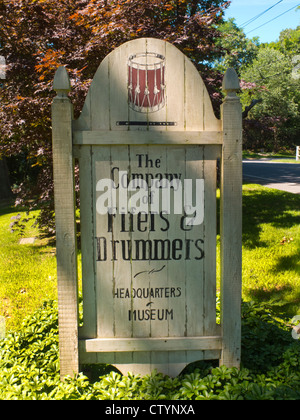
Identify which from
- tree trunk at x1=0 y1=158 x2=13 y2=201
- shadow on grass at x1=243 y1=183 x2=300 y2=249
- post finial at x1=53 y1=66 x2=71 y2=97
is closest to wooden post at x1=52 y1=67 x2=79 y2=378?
post finial at x1=53 y1=66 x2=71 y2=97

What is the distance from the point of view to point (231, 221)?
2.21m

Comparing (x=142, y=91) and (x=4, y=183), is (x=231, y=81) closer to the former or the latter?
(x=142, y=91)

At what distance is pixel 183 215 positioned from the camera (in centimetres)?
222

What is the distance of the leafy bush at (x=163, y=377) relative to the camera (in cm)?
200

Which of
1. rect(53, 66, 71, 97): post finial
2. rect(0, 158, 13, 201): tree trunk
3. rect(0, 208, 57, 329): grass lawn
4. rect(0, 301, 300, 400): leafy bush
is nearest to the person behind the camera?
rect(0, 301, 300, 400): leafy bush

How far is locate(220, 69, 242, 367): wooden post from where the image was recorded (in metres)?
2.16

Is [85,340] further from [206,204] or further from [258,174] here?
[258,174]

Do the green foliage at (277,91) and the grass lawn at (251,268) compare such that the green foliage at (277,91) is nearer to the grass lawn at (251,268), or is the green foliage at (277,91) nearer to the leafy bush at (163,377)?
the grass lawn at (251,268)

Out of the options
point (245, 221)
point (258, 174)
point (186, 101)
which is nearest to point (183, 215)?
point (186, 101)

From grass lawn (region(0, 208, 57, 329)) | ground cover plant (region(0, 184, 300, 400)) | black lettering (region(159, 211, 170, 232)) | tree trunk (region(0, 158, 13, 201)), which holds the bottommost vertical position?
grass lawn (region(0, 208, 57, 329))

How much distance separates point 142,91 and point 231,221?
0.90 metres

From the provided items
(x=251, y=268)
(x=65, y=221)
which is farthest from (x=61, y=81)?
(x=251, y=268)

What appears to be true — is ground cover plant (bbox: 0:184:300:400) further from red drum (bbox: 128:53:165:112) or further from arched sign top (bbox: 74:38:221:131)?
red drum (bbox: 128:53:165:112)

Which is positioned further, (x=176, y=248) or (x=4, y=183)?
(x=4, y=183)
